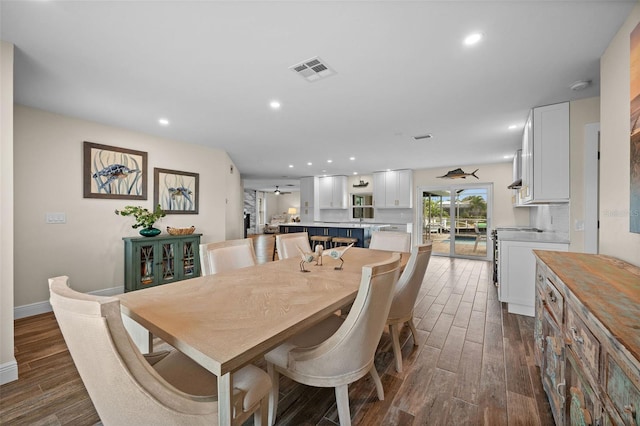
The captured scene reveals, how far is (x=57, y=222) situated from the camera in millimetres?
3197

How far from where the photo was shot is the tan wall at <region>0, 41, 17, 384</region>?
1.80 metres

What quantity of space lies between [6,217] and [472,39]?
354cm

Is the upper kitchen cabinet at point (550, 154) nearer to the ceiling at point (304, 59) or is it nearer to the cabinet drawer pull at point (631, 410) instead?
the ceiling at point (304, 59)

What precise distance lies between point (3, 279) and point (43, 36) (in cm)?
173

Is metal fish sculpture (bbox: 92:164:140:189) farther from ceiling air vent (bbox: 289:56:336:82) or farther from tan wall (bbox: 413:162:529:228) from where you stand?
tan wall (bbox: 413:162:529:228)

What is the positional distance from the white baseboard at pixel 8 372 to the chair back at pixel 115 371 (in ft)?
5.91

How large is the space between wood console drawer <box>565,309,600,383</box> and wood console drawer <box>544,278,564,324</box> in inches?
4.2

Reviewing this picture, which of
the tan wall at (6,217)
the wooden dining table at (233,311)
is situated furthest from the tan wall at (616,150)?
the tan wall at (6,217)

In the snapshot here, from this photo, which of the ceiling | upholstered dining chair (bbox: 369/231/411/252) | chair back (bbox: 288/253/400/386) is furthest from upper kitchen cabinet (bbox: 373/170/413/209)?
chair back (bbox: 288/253/400/386)

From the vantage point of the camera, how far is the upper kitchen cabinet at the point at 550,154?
108 inches

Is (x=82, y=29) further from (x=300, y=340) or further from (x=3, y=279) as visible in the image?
(x=300, y=340)

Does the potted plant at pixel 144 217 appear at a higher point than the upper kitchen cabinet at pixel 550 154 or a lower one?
lower

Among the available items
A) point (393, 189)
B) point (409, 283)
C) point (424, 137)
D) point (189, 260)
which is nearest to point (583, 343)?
point (409, 283)

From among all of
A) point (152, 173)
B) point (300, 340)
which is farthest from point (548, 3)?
point (152, 173)
